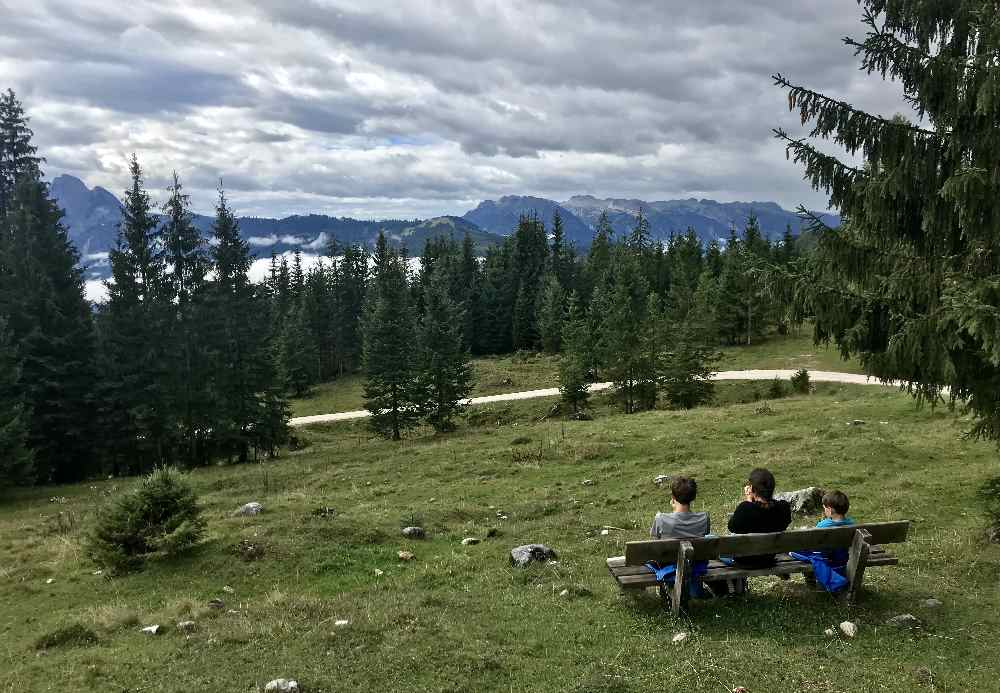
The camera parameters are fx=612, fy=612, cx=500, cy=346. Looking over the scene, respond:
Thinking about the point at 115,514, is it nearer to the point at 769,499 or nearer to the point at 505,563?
the point at 505,563

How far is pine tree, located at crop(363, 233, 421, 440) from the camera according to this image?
41375 mm

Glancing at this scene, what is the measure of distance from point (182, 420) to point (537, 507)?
26998mm

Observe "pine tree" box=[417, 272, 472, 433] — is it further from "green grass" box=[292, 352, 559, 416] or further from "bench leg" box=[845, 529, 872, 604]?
"bench leg" box=[845, 529, 872, 604]

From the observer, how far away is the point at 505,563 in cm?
1272

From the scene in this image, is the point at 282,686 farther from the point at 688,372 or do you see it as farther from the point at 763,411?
the point at 688,372

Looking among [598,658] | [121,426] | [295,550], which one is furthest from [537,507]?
[121,426]

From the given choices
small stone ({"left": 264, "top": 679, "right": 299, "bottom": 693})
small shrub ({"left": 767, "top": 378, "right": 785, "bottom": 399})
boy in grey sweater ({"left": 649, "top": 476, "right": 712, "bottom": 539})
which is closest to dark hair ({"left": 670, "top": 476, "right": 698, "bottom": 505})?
boy in grey sweater ({"left": 649, "top": 476, "right": 712, "bottom": 539})

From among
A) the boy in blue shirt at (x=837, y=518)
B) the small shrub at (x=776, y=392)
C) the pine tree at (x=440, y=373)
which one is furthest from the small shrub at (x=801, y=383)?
the boy in blue shirt at (x=837, y=518)

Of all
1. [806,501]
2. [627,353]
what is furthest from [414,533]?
[627,353]

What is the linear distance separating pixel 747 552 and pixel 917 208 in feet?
22.3

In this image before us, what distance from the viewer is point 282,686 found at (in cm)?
737

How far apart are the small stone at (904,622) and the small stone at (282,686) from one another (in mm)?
7662

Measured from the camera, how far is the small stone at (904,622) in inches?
318

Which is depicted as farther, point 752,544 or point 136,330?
point 136,330
